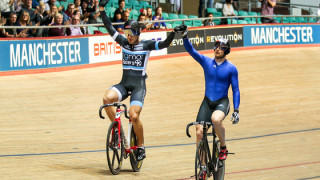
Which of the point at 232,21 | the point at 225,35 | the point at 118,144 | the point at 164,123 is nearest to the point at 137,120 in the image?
the point at 118,144

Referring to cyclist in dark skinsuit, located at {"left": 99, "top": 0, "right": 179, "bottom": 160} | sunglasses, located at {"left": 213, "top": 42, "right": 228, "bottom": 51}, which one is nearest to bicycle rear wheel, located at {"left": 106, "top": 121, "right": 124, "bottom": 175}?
cyclist in dark skinsuit, located at {"left": 99, "top": 0, "right": 179, "bottom": 160}

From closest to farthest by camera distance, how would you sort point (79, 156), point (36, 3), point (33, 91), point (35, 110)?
point (79, 156), point (35, 110), point (33, 91), point (36, 3)

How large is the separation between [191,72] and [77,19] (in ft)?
9.73

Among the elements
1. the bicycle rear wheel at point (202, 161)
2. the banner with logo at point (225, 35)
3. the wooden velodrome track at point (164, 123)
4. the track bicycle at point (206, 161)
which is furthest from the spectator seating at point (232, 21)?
the bicycle rear wheel at point (202, 161)

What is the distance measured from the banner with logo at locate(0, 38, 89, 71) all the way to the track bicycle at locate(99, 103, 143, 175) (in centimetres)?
624

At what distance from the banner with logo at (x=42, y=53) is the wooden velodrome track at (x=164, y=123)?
10.4 inches

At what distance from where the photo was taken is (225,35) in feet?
64.1

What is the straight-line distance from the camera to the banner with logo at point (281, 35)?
20.5 m

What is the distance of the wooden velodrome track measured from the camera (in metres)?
7.86

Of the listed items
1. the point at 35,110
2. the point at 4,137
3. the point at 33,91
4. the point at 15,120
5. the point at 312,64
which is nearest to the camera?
the point at 4,137

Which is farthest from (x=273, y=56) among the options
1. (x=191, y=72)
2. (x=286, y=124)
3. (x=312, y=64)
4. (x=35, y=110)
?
(x=35, y=110)

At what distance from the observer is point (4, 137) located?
9.42 meters

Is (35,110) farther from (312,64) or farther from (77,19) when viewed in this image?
(312,64)

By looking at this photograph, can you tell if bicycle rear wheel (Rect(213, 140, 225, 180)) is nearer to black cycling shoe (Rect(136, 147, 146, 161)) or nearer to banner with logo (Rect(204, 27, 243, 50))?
Result: black cycling shoe (Rect(136, 147, 146, 161))
